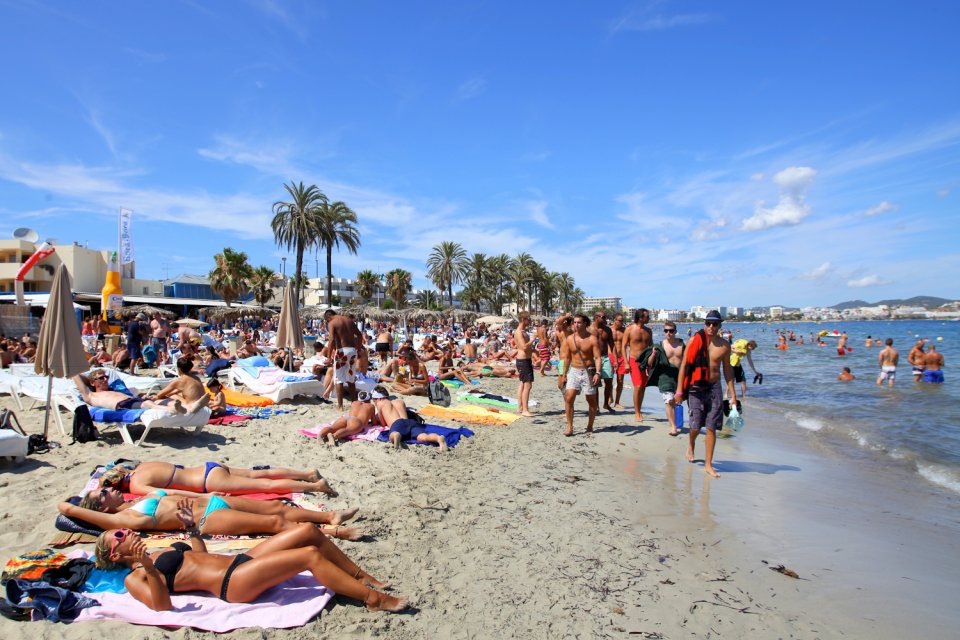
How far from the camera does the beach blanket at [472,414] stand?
26.2 feet

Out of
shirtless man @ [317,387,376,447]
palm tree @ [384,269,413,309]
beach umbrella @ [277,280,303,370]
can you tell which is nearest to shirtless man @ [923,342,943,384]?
shirtless man @ [317,387,376,447]

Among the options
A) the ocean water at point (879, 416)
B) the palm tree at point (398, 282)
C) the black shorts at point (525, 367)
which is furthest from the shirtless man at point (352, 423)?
the palm tree at point (398, 282)

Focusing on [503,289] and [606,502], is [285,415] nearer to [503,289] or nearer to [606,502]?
[606,502]

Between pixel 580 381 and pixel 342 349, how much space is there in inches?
141

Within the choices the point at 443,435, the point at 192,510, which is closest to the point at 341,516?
the point at 192,510

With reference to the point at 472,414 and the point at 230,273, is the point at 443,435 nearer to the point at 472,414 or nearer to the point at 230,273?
the point at 472,414

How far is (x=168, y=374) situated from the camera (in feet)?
36.9

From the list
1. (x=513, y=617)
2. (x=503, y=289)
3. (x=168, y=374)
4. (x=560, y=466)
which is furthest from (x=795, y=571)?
(x=503, y=289)

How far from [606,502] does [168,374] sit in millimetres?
10219

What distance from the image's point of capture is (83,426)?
5.53 m

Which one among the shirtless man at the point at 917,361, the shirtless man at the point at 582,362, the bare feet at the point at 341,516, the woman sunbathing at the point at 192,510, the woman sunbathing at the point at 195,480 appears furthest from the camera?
the shirtless man at the point at 917,361

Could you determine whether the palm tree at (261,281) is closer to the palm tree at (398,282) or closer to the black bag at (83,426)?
the palm tree at (398,282)

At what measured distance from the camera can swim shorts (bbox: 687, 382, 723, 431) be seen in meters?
5.41

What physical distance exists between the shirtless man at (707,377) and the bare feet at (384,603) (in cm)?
370
